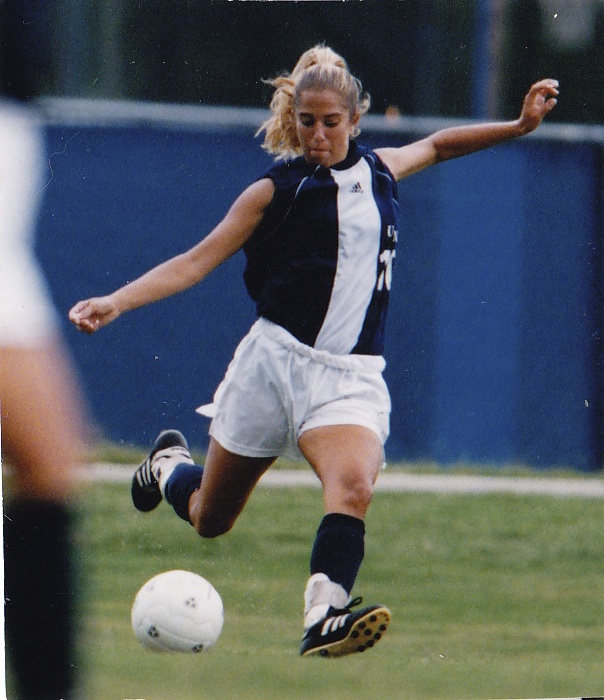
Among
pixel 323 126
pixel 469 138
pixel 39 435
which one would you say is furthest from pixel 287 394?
pixel 39 435

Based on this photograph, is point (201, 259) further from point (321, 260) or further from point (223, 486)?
point (223, 486)

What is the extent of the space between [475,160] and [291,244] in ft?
11.7

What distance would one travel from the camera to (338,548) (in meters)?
4.48

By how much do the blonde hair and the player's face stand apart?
25 mm

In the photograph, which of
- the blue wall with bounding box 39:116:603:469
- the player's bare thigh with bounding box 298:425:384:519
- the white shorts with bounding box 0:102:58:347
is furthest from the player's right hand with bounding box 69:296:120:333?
the blue wall with bounding box 39:116:603:469

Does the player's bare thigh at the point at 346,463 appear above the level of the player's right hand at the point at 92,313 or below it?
below

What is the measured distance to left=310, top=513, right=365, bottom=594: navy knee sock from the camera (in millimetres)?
4484

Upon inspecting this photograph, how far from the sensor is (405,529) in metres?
7.30

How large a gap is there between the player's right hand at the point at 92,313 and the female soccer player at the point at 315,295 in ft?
0.69

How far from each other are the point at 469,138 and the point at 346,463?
4.53ft

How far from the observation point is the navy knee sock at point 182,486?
532cm

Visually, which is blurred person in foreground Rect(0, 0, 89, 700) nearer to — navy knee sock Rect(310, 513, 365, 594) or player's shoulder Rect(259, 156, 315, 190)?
navy knee sock Rect(310, 513, 365, 594)

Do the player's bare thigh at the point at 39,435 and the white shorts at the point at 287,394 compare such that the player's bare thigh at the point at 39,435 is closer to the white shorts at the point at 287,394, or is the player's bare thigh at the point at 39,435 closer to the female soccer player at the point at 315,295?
the female soccer player at the point at 315,295

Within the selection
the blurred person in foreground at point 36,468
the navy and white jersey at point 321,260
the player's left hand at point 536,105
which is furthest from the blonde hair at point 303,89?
the blurred person in foreground at point 36,468
